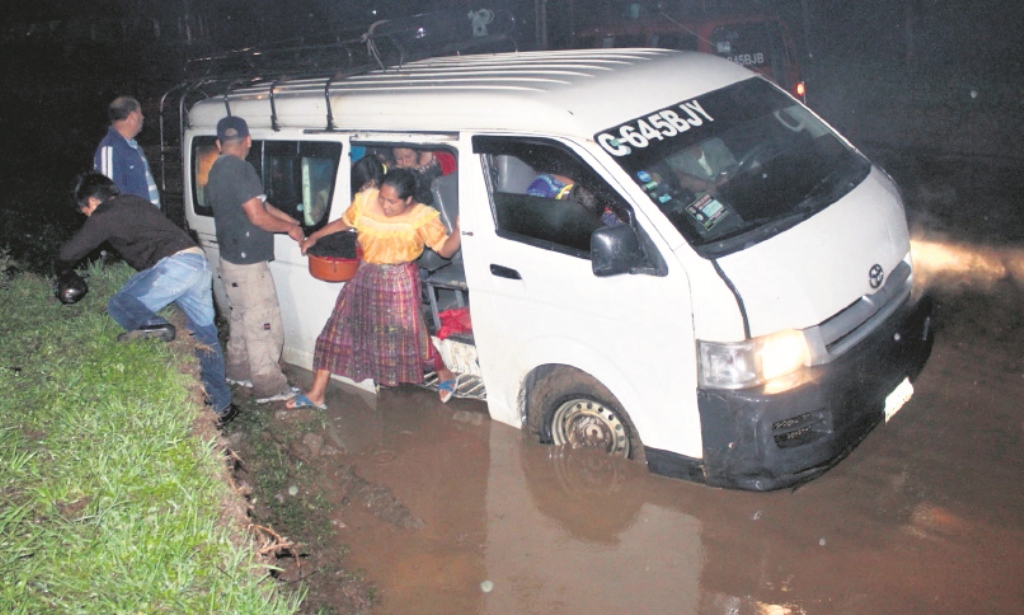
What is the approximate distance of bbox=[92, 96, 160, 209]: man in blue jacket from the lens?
19.6ft

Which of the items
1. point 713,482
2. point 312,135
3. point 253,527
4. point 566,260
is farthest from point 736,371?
point 312,135

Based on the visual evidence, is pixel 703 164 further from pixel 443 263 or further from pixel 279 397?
pixel 279 397

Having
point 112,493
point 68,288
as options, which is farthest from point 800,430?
point 68,288

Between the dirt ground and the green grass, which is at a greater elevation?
the green grass

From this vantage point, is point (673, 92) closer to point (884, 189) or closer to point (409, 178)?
point (884, 189)

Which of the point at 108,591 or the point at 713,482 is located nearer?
the point at 108,591

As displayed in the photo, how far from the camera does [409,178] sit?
5008mm

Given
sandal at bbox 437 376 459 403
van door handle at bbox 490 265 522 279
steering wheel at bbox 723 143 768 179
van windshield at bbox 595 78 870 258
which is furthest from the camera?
sandal at bbox 437 376 459 403

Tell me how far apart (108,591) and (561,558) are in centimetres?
203

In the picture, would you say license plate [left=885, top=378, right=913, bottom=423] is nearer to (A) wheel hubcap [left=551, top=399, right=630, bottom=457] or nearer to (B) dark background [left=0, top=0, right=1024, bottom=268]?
(A) wheel hubcap [left=551, top=399, right=630, bottom=457]

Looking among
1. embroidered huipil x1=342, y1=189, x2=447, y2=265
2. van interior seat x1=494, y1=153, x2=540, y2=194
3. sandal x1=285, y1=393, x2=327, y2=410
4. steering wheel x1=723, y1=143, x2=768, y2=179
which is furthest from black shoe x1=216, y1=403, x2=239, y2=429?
steering wheel x1=723, y1=143, x2=768, y2=179

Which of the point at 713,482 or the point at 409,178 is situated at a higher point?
the point at 409,178

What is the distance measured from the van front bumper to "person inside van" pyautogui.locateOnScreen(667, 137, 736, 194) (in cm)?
103

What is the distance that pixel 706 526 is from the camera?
4.18 m
